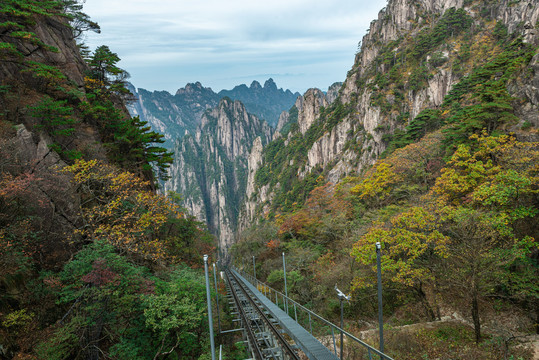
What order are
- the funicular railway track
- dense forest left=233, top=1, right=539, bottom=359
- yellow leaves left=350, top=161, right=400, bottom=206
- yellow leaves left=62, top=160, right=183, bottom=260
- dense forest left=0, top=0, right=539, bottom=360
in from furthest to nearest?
yellow leaves left=350, top=161, right=400, bottom=206 < yellow leaves left=62, top=160, right=183, bottom=260 < the funicular railway track < dense forest left=233, top=1, right=539, bottom=359 < dense forest left=0, top=0, right=539, bottom=360

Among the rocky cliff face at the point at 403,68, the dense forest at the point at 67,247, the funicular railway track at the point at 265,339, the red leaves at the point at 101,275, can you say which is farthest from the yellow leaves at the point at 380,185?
the rocky cliff face at the point at 403,68

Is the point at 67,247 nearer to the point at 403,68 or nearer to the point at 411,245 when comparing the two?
the point at 411,245

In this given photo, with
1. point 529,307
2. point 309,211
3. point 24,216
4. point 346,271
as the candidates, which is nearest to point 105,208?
point 24,216

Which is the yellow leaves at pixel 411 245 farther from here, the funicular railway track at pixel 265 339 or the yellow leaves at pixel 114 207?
the yellow leaves at pixel 114 207

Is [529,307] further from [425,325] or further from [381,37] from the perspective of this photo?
[381,37]

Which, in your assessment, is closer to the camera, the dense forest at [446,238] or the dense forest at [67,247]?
the dense forest at [67,247]

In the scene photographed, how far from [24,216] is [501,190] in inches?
783

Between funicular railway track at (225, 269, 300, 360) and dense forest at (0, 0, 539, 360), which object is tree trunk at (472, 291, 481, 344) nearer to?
dense forest at (0, 0, 539, 360)

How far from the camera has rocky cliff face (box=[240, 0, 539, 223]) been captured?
47.2 metres

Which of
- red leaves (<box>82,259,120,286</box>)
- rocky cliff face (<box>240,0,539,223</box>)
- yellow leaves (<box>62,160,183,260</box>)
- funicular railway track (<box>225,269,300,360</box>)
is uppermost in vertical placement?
rocky cliff face (<box>240,0,539,223</box>)

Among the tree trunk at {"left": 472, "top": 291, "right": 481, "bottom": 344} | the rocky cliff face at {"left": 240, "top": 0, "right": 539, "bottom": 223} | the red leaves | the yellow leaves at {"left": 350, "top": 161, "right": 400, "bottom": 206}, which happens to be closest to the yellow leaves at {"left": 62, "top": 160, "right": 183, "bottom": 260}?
the red leaves

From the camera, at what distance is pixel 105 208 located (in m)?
12.9

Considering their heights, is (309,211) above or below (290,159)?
below

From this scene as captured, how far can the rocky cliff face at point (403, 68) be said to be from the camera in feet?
155
